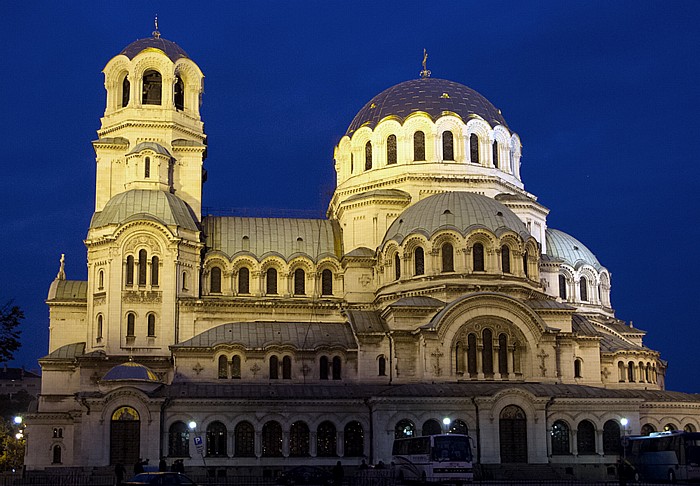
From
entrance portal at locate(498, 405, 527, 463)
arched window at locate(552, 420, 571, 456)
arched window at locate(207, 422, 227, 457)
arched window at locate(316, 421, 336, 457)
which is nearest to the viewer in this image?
arched window at locate(207, 422, 227, 457)

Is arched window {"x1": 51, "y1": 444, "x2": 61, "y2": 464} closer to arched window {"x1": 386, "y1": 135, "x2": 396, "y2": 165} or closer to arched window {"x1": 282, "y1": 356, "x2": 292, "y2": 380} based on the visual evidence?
arched window {"x1": 282, "y1": 356, "x2": 292, "y2": 380}

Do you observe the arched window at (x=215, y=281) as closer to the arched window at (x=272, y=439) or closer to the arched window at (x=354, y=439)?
the arched window at (x=272, y=439)

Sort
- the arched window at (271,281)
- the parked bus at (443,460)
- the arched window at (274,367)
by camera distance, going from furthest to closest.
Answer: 1. the arched window at (271,281)
2. the arched window at (274,367)
3. the parked bus at (443,460)

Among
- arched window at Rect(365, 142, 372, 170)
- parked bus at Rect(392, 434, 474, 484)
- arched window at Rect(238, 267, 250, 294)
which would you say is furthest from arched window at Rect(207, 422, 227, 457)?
arched window at Rect(365, 142, 372, 170)

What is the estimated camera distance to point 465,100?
7056cm

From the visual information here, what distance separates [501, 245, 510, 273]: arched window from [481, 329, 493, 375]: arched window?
4.51 m

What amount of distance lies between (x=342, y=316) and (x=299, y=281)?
3.79 m

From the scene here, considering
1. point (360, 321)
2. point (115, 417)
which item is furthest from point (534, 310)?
point (115, 417)

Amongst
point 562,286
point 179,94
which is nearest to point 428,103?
point 562,286

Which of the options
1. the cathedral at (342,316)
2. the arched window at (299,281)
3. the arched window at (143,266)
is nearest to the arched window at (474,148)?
the cathedral at (342,316)

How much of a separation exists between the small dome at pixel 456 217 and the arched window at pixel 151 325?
1423 centimetres

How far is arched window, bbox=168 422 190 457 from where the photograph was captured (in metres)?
53.9

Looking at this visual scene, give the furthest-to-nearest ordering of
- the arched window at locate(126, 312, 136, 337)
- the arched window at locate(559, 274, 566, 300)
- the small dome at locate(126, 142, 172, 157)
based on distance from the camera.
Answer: the arched window at locate(559, 274, 566, 300)
the small dome at locate(126, 142, 172, 157)
the arched window at locate(126, 312, 136, 337)

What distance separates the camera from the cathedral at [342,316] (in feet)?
179
